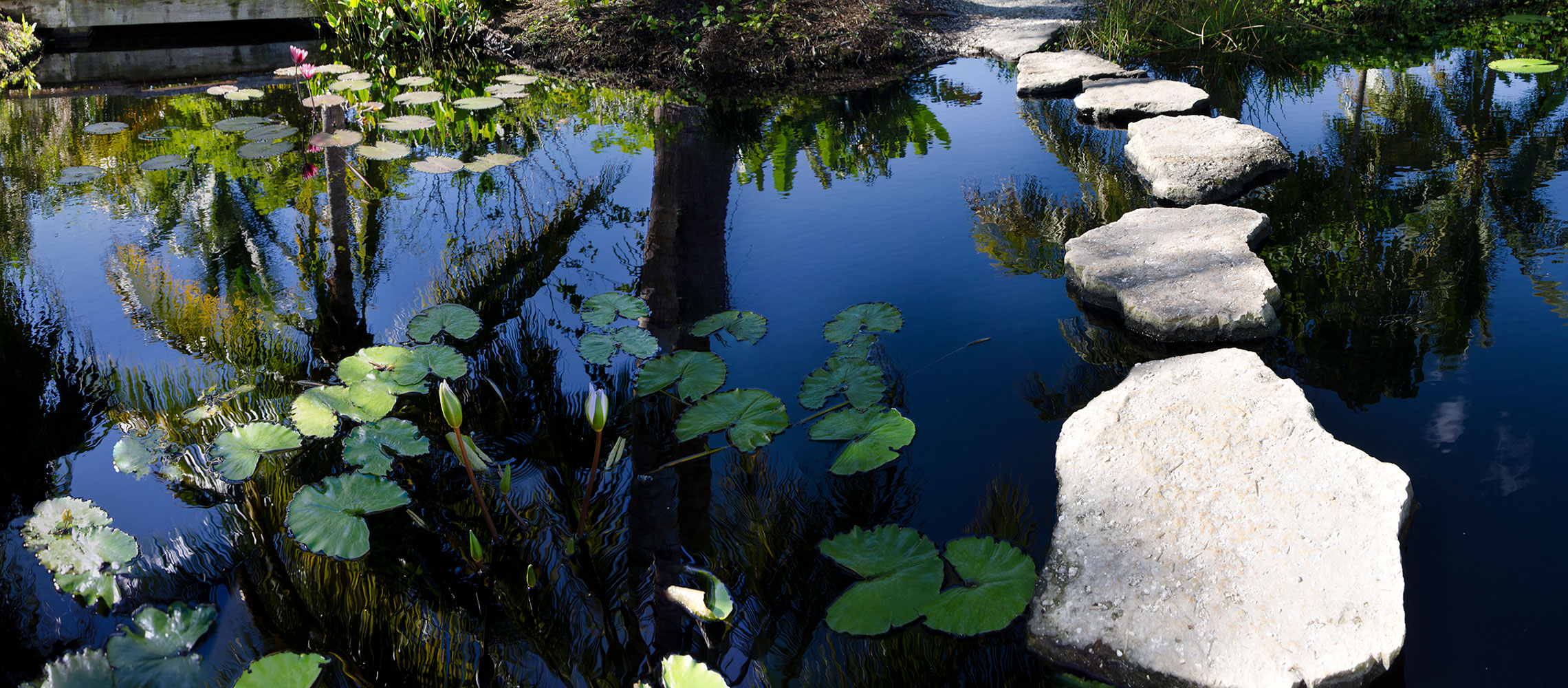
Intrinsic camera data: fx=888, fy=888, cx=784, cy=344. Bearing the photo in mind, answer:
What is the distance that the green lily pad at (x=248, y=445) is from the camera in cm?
194

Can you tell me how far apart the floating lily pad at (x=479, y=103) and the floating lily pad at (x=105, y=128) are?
159 centimetres

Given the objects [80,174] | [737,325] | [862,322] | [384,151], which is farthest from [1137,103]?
[80,174]

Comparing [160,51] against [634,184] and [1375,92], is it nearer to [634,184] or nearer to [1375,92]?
[634,184]

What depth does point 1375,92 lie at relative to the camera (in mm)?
4504

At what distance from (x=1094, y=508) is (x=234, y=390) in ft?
6.86

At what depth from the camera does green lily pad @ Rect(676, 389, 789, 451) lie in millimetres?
2008

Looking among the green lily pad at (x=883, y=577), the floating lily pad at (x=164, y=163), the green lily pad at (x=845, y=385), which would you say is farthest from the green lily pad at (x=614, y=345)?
the floating lily pad at (x=164, y=163)

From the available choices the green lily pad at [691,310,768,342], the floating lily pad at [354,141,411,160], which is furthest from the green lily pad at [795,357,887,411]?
the floating lily pad at [354,141,411,160]

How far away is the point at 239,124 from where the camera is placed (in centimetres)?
444

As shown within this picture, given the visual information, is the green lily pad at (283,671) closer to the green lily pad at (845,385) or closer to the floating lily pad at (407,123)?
the green lily pad at (845,385)

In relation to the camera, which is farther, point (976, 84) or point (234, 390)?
point (976, 84)

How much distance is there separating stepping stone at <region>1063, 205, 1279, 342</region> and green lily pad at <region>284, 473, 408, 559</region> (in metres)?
1.96

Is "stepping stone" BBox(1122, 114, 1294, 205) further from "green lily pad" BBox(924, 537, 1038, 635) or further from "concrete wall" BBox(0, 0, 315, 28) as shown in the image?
"concrete wall" BBox(0, 0, 315, 28)

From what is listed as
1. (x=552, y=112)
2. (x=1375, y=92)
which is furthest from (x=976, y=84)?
(x=552, y=112)
